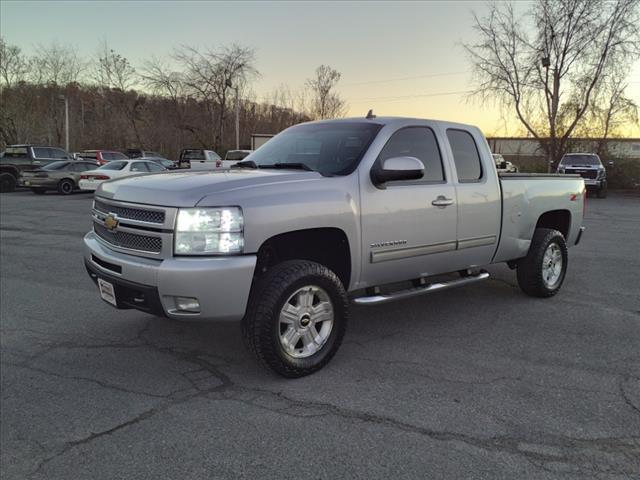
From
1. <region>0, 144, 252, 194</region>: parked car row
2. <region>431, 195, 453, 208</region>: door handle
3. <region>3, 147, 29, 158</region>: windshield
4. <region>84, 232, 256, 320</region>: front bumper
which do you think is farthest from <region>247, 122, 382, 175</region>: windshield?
<region>3, 147, 29, 158</region>: windshield

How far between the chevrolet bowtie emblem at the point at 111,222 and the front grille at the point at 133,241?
0.04m

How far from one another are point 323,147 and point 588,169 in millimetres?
22901

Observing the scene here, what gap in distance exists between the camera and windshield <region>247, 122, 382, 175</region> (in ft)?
14.3

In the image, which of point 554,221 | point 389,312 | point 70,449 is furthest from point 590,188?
point 70,449

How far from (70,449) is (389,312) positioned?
340 cm

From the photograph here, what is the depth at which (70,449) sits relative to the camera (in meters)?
2.90

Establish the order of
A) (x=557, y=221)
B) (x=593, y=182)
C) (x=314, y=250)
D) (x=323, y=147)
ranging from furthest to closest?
(x=593, y=182)
(x=557, y=221)
(x=323, y=147)
(x=314, y=250)

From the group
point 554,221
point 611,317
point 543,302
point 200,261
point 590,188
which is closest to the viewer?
point 200,261

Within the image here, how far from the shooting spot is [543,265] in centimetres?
595

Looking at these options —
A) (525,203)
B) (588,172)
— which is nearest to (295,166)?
(525,203)

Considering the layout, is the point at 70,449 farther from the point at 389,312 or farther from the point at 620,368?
the point at 620,368

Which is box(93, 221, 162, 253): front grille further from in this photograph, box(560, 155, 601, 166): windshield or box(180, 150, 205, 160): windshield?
box(560, 155, 601, 166): windshield

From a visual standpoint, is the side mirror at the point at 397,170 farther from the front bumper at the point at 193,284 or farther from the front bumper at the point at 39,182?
the front bumper at the point at 39,182

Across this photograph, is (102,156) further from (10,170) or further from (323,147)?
(323,147)
